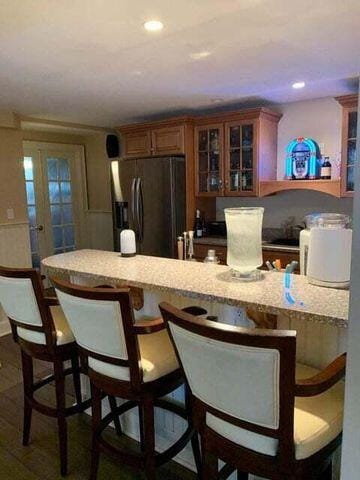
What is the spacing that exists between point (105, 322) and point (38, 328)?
59cm

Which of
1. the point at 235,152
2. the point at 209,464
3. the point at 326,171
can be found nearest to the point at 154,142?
the point at 235,152

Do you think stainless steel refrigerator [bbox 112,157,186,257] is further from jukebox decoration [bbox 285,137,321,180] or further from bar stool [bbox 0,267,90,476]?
bar stool [bbox 0,267,90,476]

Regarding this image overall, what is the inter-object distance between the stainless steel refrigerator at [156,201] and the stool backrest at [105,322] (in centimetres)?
262

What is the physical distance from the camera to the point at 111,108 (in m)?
3.93

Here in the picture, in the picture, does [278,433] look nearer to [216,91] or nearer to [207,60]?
[207,60]

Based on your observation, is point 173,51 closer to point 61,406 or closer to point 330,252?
point 330,252

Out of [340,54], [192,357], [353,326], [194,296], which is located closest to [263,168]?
[340,54]

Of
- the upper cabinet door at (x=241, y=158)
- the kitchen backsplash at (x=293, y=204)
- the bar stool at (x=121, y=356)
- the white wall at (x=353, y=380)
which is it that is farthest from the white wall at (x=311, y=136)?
the white wall at (x=353, y=380)

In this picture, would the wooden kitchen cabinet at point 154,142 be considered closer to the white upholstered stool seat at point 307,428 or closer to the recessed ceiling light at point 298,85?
the recessed ceiling light at point 298,85

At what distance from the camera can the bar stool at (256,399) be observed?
0.99m

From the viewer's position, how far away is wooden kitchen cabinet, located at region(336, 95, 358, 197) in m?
3.28

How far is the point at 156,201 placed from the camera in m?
4.17

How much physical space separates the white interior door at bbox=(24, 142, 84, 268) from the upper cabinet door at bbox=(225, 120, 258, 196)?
2597 mm

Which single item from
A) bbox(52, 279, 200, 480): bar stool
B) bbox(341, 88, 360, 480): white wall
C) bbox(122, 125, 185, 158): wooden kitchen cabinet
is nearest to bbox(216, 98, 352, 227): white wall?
bbox(122, 125, 185, 158): wooden kitchen cabinet
